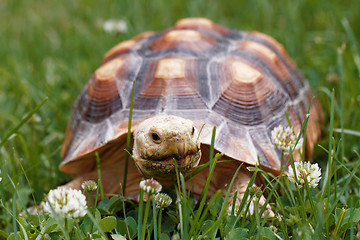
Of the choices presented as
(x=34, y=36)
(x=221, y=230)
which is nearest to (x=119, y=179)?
(x=221, y=230)

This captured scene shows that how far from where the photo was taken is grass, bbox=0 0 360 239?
1855 millimetres

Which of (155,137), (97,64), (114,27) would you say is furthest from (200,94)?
(114,27)

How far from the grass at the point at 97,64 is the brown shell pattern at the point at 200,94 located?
23 cm

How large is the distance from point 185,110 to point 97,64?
1792mm

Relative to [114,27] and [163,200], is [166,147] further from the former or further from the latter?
[114,27]

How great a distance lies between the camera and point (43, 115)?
308 centimetres

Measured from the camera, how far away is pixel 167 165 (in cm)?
181

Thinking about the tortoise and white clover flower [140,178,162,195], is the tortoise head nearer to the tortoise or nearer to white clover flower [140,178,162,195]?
the tortoise

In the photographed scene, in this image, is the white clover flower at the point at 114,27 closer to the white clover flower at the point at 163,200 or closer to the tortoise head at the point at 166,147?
the tortoise head at the point at 166,147

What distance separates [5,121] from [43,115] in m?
0.36

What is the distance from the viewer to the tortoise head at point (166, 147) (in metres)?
1.75

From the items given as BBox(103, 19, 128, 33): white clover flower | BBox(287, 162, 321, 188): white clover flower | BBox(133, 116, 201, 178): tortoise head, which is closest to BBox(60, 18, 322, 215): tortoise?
BBox(133, 116, 201, 178): tortoise head

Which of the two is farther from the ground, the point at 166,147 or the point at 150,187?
the point at 166,147

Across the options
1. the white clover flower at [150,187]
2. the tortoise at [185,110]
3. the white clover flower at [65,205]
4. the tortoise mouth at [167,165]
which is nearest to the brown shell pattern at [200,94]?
the tortoise at [185,110]
